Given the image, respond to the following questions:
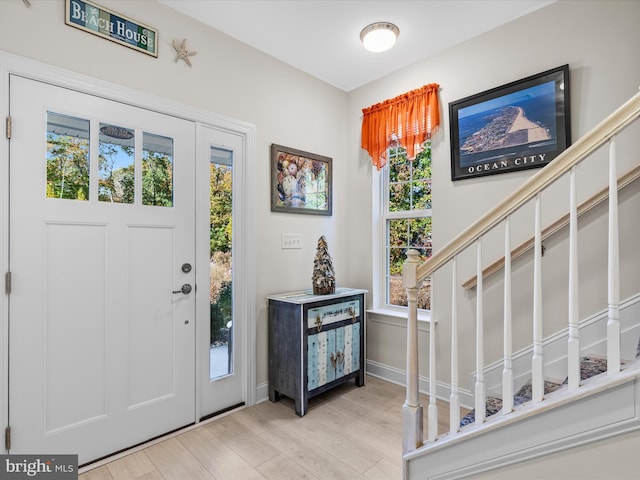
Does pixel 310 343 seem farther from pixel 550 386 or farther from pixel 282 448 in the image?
pixel 550 386

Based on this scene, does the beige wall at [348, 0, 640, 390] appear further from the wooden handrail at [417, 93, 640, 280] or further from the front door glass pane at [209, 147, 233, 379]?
the front door glass pane at [209, 147, 233, 379]

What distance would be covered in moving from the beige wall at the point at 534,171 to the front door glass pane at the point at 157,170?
6.53 ft

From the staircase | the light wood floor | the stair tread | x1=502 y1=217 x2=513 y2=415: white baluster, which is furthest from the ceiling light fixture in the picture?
the light wood floor

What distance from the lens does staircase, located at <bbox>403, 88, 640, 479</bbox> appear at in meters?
1.13

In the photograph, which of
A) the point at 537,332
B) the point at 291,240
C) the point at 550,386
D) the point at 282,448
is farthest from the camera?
the point at 291,240

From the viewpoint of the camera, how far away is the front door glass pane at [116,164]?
77.7 inches

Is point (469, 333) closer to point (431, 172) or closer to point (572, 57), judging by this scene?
point (431, 172)

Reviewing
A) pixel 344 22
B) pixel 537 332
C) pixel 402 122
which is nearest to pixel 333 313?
pixel 537 332

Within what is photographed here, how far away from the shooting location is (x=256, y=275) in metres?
2.66

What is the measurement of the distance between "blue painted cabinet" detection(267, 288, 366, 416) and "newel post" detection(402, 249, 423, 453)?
0.99 m

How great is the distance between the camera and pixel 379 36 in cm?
242

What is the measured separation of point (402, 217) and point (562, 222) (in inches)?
50.7

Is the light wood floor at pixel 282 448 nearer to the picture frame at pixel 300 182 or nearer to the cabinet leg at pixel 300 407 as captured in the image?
the cabinet leg at pixel 300 407

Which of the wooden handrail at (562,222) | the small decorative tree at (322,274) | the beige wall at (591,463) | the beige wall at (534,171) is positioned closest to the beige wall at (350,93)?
the beige wall at (534,171)
